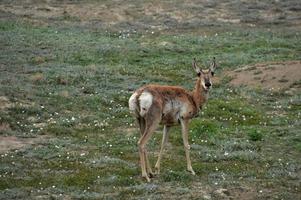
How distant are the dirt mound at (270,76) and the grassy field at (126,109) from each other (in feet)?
2.49

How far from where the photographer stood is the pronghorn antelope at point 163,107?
16.1m

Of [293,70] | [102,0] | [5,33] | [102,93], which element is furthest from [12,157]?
[102,0]

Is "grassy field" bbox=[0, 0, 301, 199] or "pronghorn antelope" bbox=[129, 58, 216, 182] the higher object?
"pronghorn antelope" bbox=[129, 58, 216, 182]

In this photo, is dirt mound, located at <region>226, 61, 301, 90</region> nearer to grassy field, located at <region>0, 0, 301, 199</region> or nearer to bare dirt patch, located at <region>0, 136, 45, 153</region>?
grassy field, located at <region>0, 0, 301, 199</region>

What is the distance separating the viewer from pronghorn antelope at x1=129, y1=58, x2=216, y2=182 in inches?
633

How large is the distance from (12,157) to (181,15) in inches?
1469

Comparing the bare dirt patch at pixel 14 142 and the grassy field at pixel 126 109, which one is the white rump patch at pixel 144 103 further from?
the bare dirt patch at pixel 14 142

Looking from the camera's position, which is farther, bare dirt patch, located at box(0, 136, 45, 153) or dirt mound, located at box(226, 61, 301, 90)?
dirt mound, located at box(226, 61, 301, 90)

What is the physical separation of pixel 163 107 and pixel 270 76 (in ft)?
51.7

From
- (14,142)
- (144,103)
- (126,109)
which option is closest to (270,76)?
(126,109)

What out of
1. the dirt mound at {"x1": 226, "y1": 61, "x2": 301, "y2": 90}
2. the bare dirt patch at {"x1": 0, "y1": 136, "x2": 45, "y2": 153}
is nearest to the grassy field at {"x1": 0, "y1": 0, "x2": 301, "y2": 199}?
the bare dirt patch at {"x1": 0, "y1": 136, "x2": 45, "y2": 153}

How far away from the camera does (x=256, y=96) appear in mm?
28359

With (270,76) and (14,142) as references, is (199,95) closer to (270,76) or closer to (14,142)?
(14,142)

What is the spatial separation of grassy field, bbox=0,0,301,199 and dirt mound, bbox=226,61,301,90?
2.49ft
